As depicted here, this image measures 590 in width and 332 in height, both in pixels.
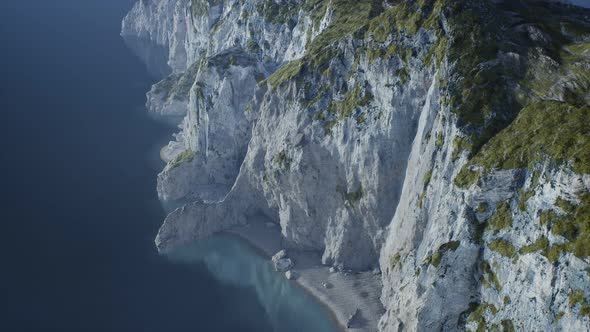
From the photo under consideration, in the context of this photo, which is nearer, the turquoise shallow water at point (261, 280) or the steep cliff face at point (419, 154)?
the steep cliff face at point (419, 154)

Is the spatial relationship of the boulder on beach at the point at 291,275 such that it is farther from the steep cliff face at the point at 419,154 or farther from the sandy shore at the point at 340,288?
the steep cliff face at the point at 419,154

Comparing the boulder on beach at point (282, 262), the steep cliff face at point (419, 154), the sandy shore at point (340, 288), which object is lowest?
the sandy shore at point (340, 288)

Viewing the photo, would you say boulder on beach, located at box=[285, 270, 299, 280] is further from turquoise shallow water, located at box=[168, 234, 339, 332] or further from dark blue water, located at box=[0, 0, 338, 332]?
dark blue water, located at box=[0, 0, 338, 332]

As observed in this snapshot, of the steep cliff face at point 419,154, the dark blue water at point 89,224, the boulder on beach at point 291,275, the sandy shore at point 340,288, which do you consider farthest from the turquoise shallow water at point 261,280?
the steep cliff face at point 419,154

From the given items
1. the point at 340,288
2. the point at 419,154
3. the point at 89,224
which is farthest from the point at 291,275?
the point at 89,224

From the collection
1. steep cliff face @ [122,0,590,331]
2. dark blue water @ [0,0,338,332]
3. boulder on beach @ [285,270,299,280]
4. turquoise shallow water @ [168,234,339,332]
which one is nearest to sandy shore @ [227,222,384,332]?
boulder on beach @ [285,270,299,280]

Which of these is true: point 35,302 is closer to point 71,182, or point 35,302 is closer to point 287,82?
point 71,182
